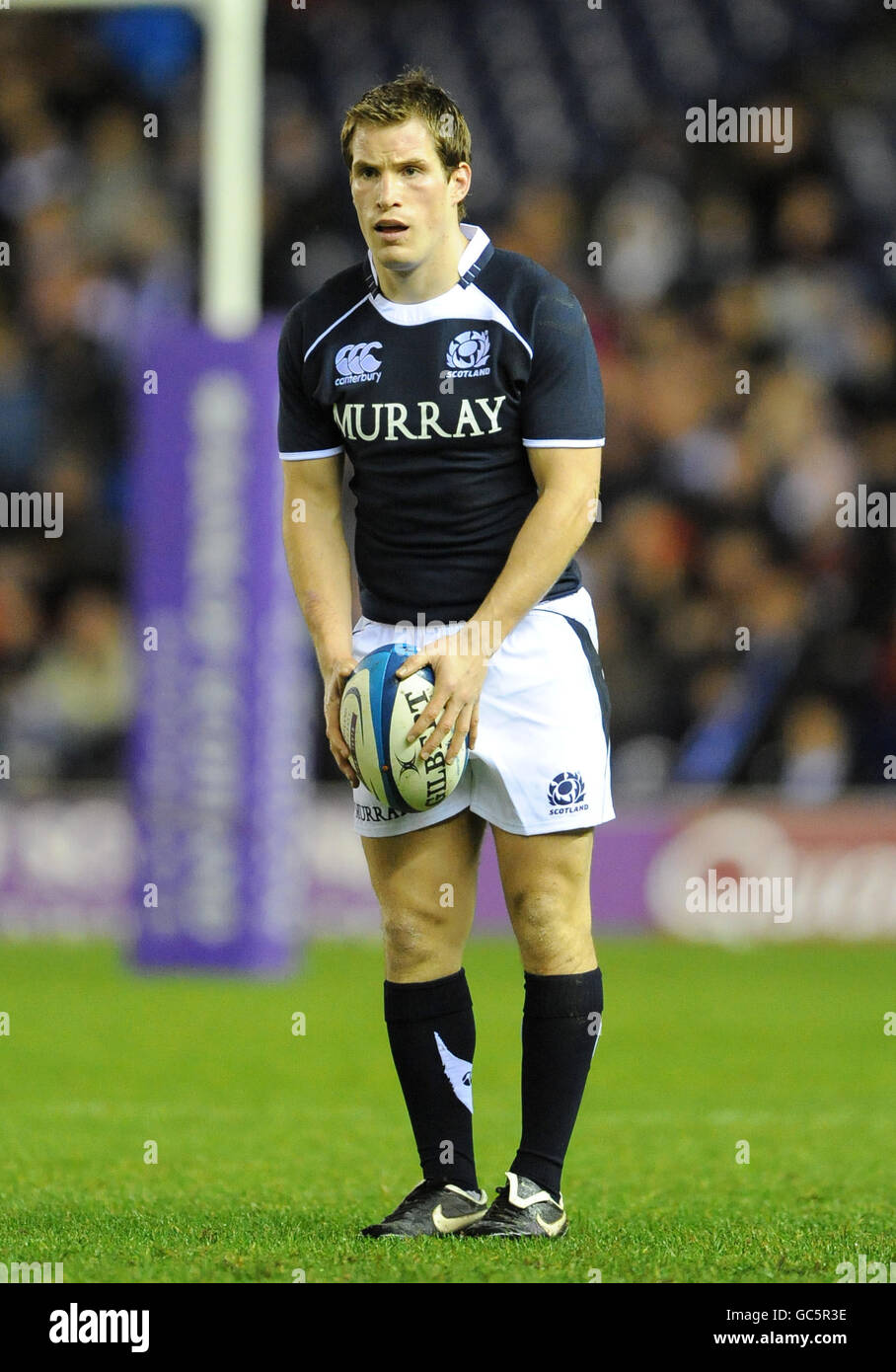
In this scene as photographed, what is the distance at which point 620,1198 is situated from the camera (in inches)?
199

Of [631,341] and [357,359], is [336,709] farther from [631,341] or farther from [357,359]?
[631,341]

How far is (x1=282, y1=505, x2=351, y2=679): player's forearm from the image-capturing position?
14.7 feet

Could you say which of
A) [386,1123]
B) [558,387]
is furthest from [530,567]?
[386,1123]

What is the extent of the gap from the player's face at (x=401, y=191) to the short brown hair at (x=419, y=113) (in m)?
0.02

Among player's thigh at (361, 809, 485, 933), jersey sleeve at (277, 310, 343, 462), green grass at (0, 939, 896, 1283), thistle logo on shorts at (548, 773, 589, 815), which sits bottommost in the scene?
green grass at (0, 939, 896, 1283)

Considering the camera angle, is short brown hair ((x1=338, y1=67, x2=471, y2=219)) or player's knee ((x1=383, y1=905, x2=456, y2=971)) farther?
player's knee ((x1=383, y1=905, x2=456, y2=971))

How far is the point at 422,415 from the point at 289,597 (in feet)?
21.1

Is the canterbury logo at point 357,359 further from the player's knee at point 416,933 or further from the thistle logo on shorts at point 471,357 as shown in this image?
the player's knee at point 416,933

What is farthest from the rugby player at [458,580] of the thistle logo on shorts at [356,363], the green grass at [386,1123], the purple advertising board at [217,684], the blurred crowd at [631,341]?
the blurred crowd at [631,341]

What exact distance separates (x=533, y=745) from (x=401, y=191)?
1130 mm

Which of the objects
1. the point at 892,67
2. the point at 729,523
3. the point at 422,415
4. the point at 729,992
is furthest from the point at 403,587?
the point at 892,67

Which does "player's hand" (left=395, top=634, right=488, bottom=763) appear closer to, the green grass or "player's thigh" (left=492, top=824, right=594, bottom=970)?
"player's thigh" (left=492, top=824, right=594, bottom=970)

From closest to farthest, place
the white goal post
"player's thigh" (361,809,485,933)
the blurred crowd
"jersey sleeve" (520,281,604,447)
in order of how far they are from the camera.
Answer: "jersey sleeve" (520,281,604,447), "player's thigh" (361,809,485,933), the white goal post, the blurred crowd

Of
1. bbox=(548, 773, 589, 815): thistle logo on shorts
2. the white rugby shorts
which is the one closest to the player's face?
the white rugby shorts
